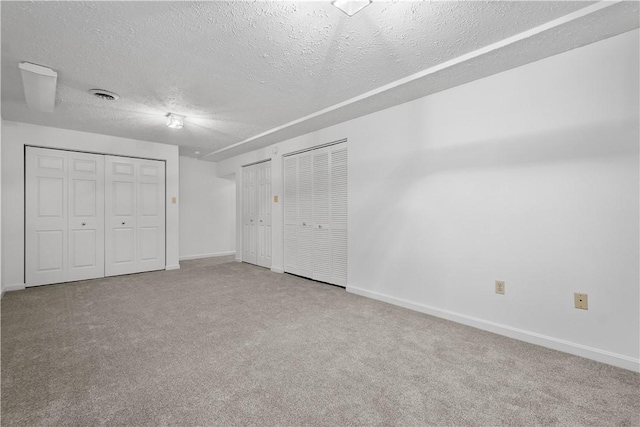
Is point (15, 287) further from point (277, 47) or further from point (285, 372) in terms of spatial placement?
point (277, 47)

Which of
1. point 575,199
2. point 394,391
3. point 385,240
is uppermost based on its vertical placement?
point 575,199

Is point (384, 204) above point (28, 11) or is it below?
below

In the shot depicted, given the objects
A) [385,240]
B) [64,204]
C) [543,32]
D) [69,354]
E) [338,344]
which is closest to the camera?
[543,32]

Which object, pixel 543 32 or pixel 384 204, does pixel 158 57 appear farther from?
pixel 543 32

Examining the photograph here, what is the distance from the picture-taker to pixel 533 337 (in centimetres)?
238

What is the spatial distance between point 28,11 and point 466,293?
13.5 ft

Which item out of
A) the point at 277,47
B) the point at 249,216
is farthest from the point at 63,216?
the point at 277,47

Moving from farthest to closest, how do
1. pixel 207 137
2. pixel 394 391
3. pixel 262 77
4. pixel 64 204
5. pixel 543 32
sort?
1. pixel 207 137
2. pixel 64 204
3. pixel 262 77
4. pixel 543 32
5. pixel 394 391

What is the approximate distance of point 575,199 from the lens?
2.22 meters

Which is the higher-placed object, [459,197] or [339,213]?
[459,197]

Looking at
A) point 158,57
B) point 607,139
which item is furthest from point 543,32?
point 158,57

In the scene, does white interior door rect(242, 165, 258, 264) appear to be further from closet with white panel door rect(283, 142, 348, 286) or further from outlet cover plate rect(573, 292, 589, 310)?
outlet cover plate rect(573, 292, 589, 310)

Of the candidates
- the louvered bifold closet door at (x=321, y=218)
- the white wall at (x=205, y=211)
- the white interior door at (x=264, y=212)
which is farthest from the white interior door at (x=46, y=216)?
the louvered bifold closet door at (x=321, y=218)

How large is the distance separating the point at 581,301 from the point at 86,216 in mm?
6489
